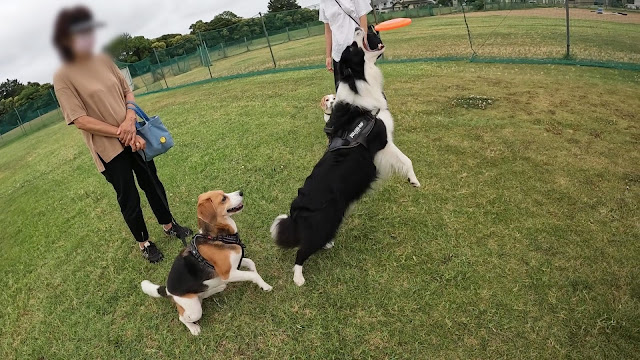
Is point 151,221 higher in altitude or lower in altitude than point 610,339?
higher

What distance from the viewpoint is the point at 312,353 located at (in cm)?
257

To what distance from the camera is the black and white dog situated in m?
2.89

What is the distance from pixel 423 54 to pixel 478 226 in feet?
34.4

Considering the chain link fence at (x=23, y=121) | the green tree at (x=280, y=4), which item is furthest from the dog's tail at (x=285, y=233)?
the green tree at (x=280, y=4)

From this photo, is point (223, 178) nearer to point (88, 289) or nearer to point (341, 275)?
point (88, 289)

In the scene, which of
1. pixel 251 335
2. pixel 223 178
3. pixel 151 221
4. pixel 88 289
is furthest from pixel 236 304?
pixel 223 178

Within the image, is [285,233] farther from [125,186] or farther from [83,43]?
[83,43]

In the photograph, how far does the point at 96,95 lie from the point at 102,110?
0.43 ft

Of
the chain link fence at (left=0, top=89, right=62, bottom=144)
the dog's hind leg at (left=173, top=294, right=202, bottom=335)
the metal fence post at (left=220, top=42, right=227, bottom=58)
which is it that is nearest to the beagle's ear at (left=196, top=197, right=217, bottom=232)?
the dog's hind leg at (left=173, top=294, right=202, bottom=335)

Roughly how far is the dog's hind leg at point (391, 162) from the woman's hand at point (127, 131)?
2156 mm

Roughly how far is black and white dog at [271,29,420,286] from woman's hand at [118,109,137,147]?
55.2 inches

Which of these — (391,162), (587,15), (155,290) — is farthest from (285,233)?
(587,15)

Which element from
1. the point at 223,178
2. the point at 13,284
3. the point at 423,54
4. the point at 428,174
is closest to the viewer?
the point at 13,284

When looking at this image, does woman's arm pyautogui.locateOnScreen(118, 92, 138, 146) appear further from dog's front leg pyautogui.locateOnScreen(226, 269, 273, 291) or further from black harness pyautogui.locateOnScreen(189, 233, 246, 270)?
dog's front leg pyautogui.locateOnScreen(226, 269, 273, 291)
